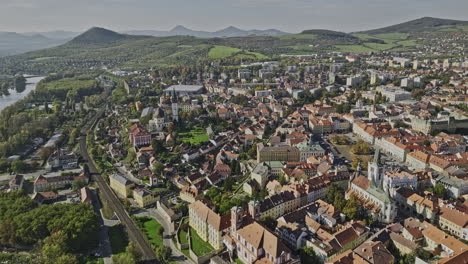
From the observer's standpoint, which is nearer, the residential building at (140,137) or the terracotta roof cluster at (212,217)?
the terracotta roof cluster at (212,217)

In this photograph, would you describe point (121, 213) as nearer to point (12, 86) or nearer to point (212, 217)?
point (212, 217)

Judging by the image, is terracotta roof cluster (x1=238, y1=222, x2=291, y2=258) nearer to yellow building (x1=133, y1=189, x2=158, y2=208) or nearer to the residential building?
yellow building (x1=133, y1=189, x2=158, y2=208)

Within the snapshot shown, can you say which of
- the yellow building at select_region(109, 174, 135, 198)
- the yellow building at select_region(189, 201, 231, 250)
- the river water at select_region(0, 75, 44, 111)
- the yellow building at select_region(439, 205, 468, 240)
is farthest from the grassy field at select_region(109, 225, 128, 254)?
the river water at select_region(0, 75, 44, 111)

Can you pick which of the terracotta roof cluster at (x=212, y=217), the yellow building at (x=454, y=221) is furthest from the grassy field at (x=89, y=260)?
the yellow building at (x=454, y=221)

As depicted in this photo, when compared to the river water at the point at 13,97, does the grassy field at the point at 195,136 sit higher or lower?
lower

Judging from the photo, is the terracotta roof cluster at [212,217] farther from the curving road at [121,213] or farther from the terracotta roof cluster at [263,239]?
the curving road at [121,213]

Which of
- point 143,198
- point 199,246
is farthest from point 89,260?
point 143,198

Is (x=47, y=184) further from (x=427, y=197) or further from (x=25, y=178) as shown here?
(x=427, y=197)
